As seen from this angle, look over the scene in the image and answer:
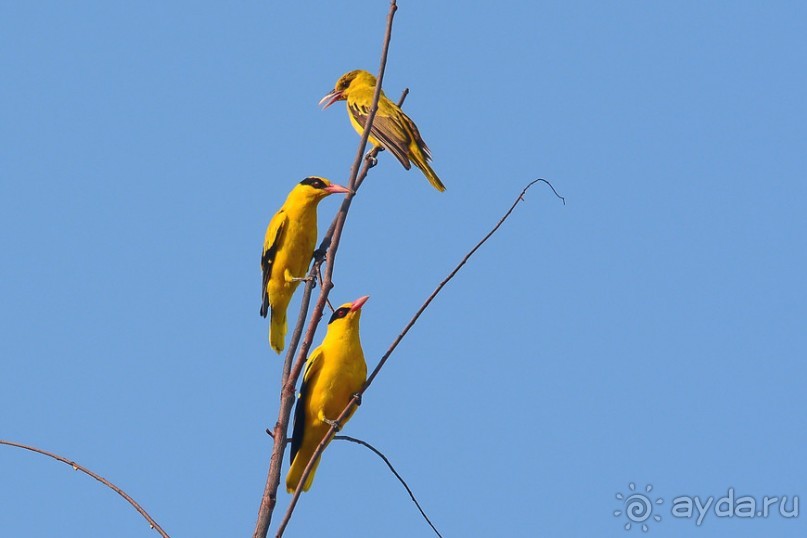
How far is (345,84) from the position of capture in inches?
455

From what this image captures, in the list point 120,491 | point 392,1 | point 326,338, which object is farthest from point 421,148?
point 120,491

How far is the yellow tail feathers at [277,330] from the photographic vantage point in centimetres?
809

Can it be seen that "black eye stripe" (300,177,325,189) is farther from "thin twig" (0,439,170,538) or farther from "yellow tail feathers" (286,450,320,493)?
"thin twig" (0,439,170,538)

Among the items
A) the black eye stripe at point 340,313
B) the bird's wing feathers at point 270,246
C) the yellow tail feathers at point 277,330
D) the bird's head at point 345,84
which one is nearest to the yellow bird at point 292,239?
the bird's wing feathers at point 270,246

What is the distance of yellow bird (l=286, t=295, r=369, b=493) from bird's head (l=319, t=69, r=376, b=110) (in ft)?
19.3

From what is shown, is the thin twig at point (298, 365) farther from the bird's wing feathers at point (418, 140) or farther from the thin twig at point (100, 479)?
the bird's wing feathers at point (418, 140)

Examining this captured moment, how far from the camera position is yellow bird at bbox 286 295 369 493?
18.5 feet

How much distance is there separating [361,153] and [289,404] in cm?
91

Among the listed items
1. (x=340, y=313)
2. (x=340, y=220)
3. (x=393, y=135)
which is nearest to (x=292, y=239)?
(x=340, y=313)

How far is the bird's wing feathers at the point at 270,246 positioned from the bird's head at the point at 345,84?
12.7 feet

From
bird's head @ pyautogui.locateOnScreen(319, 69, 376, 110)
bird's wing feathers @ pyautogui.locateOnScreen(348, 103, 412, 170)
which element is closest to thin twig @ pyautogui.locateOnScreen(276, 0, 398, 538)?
bird's wing feathers @ pyautogui.locateOnScreen(348, 103, 412, 170)

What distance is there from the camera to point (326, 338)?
19.3 ft

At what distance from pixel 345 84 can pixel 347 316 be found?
6.20 m

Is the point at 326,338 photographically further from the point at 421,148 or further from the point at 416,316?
the point at 421,148
